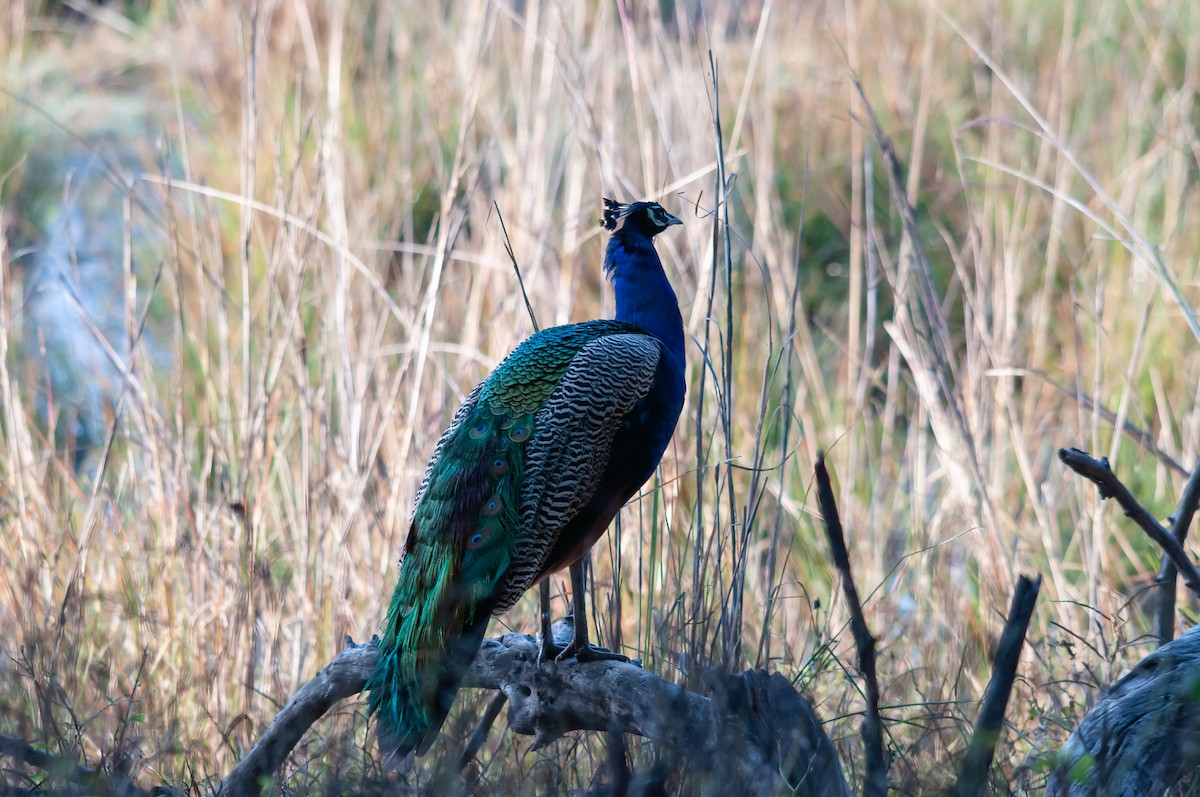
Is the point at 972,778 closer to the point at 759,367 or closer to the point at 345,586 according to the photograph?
the point at 345,586

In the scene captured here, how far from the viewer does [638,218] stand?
2.78 m

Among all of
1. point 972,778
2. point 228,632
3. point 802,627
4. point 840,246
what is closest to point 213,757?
point 228,632

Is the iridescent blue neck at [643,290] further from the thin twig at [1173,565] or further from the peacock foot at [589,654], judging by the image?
the thin twig at [1173,565]

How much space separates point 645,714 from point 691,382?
1438mm

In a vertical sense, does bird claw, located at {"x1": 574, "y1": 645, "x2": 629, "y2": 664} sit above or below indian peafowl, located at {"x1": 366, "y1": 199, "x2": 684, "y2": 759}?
below

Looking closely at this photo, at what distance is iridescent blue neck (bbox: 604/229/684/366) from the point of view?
2684 millimetres

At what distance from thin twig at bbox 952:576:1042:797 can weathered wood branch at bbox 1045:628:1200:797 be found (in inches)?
9.9

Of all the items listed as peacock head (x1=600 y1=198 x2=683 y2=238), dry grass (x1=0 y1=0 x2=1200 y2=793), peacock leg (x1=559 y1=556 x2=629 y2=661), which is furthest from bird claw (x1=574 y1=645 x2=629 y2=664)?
peacock head (x1=600 y1=198 x2=683 y2=238)

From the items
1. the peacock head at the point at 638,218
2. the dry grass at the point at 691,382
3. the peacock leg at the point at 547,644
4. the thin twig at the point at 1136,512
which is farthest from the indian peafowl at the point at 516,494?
the thin twig at the point at 1136,512

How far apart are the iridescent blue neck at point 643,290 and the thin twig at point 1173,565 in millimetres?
951

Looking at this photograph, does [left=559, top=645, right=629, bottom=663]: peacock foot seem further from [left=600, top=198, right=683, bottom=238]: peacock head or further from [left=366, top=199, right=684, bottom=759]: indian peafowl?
[left=600, top=198, right=683, bottom=238]: peacock head

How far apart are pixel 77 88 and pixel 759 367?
5.14 metres

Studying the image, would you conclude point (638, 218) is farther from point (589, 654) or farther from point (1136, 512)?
point (1136, 512)

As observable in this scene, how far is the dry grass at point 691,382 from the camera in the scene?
8.98 ft
